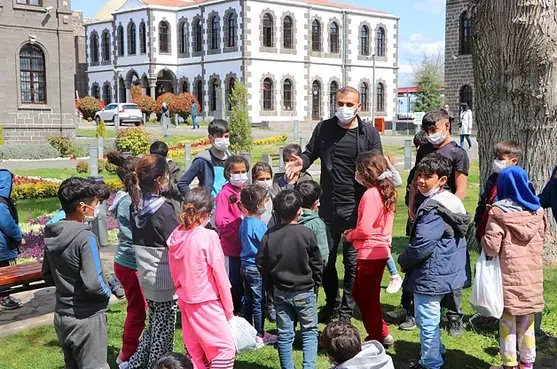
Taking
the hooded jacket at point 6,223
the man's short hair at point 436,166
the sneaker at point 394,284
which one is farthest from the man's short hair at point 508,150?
the hooded jacket at point 6,223

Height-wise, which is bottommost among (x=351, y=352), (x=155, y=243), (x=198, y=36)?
(x=351, y=352)

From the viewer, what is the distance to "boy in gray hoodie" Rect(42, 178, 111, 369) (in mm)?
4043

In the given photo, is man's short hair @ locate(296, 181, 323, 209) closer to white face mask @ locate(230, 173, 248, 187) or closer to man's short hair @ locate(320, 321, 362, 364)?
white face mask @ locate(230, 173, 248, 187)

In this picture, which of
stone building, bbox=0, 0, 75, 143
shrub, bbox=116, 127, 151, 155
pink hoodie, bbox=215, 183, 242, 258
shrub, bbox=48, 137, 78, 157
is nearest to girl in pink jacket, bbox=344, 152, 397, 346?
pink hoodie, bbox=215, 183, 242, 258

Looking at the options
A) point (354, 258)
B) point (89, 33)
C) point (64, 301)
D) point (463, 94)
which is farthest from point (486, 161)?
point (89, 33)

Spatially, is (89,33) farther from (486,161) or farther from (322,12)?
(486,161)

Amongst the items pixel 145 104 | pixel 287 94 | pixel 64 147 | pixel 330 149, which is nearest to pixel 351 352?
pixel 330 149

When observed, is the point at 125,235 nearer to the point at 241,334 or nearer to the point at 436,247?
the point at 241,334

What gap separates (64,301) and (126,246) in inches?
36.9

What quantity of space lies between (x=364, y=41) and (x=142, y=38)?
57.4 ft

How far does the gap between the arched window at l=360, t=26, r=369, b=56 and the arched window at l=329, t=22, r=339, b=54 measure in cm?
237

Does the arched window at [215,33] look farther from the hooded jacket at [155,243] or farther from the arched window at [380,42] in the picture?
the hooded jacket at [155,243]

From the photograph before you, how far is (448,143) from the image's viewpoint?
223 inches

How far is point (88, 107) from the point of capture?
140 feet
